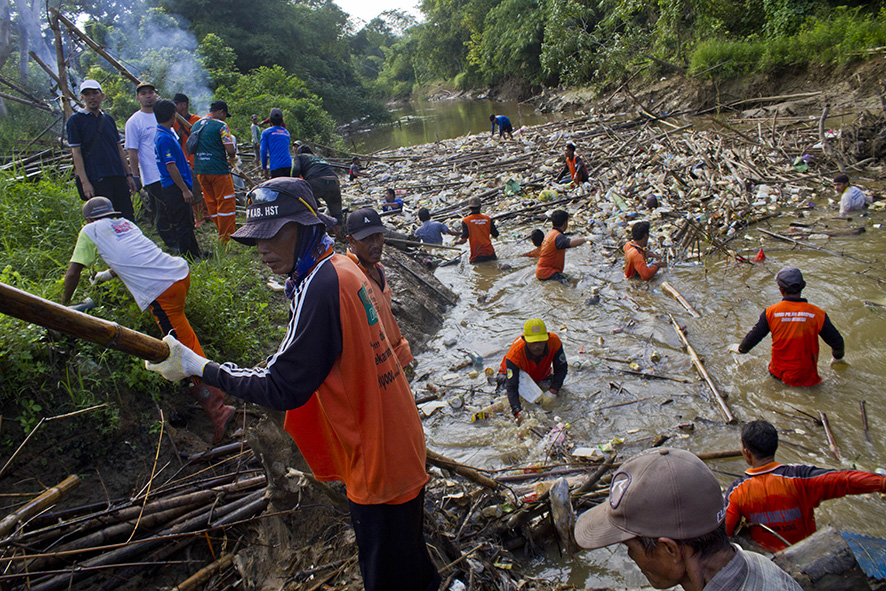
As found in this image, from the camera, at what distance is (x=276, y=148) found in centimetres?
704

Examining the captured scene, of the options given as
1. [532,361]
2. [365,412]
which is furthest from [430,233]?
[365,412]

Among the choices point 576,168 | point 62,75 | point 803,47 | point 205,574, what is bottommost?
point 205,574

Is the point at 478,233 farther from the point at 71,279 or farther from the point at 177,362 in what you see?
the point at 177,362

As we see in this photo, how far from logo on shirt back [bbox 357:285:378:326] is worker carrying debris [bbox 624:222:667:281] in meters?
6.29

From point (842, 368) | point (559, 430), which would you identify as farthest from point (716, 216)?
point (559, 430)

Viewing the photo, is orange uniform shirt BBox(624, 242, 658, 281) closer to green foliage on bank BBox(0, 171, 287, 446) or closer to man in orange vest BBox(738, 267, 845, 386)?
man in orange vest BBox(738, 267, 845, 386)

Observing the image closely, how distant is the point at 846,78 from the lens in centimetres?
1418

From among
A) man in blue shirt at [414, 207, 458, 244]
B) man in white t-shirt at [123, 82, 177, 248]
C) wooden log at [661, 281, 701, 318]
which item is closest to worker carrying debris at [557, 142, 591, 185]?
man in blue shirt at [414, 207, 458, 244]

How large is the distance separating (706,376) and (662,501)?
4164 millimetres

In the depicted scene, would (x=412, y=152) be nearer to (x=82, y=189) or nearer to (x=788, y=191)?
(x=788, y=191)

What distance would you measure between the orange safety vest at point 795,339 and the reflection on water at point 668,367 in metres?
0.20

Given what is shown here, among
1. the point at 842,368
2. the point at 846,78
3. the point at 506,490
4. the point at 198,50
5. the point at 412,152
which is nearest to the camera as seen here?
the point at 506,490

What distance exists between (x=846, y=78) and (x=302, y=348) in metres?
18.3

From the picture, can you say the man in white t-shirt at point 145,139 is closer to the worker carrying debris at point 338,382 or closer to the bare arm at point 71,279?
the bare arm at point 71,279
